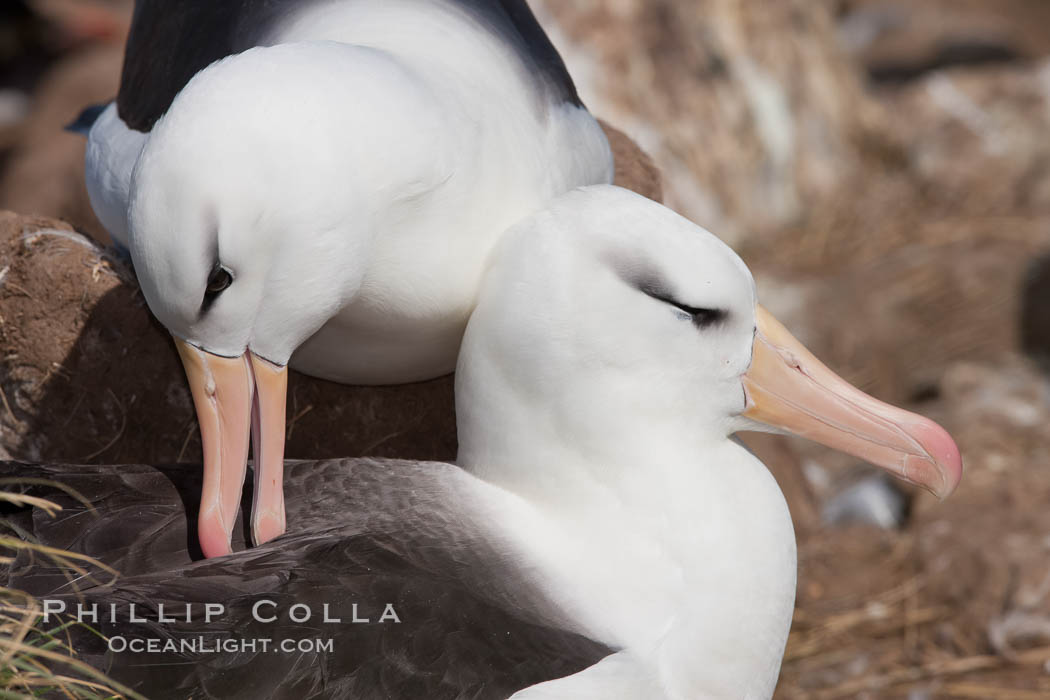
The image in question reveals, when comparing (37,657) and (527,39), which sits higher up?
(527,39)

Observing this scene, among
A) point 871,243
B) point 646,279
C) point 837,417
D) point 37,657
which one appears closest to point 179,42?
point 646,279

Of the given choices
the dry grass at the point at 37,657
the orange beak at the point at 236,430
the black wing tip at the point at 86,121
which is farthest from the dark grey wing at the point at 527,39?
the dry grass at the point at 37,657

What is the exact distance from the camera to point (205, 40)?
3.38 meters

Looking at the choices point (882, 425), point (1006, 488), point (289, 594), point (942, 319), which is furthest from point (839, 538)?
point (289, 594)

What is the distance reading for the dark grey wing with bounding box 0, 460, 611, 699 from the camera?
254 cm

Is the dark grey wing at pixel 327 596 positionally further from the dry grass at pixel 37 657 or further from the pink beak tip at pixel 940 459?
the pink beak tip at pixel 940 459

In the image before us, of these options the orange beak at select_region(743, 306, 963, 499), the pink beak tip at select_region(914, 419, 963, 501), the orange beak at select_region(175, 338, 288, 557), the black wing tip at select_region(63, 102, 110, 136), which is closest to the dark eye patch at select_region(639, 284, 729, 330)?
the orange beak at select_region(743, 306, 963, 499)

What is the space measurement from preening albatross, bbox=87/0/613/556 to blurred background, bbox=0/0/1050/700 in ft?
2.85

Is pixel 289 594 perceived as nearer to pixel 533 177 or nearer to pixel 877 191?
pixel 533 177

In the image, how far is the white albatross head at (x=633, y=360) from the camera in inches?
113

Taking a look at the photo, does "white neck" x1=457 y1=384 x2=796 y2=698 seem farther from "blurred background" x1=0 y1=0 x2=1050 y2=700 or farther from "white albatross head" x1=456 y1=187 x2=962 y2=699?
"blurred background" x1=0 y1=0 x2=1050 y2=700

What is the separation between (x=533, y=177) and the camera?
3.23 metres

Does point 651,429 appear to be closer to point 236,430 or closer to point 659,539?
point 659,539

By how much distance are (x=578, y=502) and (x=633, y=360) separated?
360mm
